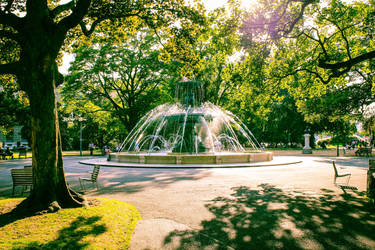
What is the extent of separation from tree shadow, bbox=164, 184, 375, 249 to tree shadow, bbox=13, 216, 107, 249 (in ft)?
4.71

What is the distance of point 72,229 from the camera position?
468 centimetres

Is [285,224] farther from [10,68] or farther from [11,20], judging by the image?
[11,20]

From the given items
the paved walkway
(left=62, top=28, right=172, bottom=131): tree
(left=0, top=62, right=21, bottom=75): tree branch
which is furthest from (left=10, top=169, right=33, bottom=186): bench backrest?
(left=62, top=28, right=172, bottom=131): tree

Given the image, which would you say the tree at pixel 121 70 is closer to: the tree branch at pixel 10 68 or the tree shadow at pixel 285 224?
the tree branch at pixel 10 68

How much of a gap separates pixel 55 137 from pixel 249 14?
12185 mm

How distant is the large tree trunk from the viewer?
232 inches

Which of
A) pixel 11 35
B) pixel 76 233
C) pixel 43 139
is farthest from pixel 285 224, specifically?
pixel 11 35

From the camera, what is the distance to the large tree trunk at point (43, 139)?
5.89 meters

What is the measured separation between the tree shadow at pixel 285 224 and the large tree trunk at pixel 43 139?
3418 millimetres

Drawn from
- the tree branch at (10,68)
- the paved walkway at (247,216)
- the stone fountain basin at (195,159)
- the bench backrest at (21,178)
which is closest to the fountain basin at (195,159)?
the stone fountain basin at (195,159)

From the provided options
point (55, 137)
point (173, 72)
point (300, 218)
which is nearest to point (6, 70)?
point (55, 137)

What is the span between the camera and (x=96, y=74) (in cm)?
3023

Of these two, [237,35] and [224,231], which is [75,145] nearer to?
[237,35]

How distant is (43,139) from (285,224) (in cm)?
608
